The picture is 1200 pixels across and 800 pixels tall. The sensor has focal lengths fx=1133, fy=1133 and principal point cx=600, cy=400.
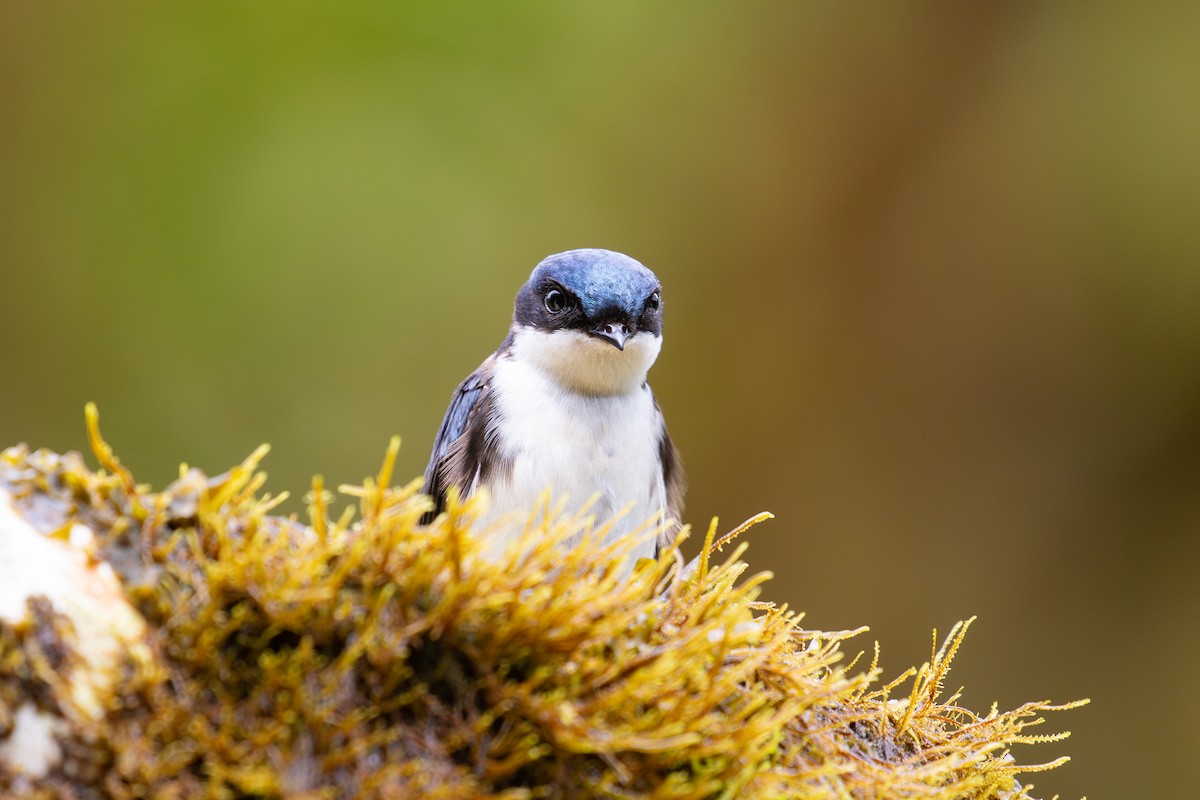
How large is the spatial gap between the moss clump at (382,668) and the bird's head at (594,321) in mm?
2018

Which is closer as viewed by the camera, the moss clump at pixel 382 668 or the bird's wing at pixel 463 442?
the moss clump at pixel 382 668

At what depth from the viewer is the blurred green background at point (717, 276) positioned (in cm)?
794

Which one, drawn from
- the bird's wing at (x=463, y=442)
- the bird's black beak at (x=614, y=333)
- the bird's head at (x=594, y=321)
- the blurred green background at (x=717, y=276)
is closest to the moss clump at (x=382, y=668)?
the bird's black beak at (x=614, y=333)

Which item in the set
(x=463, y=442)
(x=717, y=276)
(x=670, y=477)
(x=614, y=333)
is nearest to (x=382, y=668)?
(x=614, y=333)

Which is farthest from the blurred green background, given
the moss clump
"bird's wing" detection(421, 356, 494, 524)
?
the moss clump

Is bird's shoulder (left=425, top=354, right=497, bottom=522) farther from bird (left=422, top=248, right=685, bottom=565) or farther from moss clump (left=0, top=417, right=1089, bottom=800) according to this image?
moss clump (left=0, top=417, right=1089, bottom=800)

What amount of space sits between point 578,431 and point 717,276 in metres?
4.65

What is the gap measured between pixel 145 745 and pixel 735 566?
1.13m

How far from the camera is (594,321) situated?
4.04 metres

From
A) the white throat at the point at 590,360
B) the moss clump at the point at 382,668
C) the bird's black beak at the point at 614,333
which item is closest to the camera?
the moss clump at the point at 382,668

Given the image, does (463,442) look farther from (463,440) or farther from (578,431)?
(578,431)

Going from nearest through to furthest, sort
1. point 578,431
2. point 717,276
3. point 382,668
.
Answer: point 382,668
point 578,431
point 717,276

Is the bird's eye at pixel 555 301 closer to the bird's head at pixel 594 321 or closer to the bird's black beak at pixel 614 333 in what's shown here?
the bird's head at pixel 594 321

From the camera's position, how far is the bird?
13.3 feet
